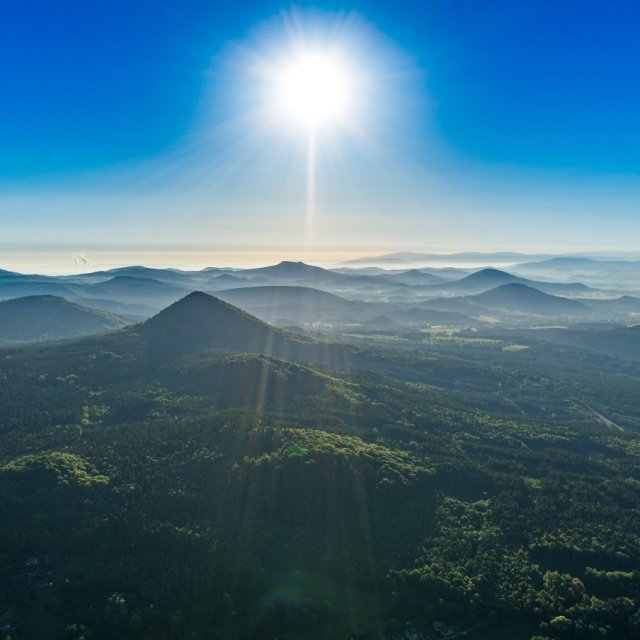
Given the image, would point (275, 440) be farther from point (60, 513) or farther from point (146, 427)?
point (60, 513)

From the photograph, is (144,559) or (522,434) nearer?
(144,559)

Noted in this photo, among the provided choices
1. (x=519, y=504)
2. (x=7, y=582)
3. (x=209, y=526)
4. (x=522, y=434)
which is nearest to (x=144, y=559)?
(x=209, y=526)

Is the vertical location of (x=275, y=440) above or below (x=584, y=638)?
above

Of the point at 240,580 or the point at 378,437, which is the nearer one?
the point at 240,580

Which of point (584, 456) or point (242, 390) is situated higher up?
point (242, 390)

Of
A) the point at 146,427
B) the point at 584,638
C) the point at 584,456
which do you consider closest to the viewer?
the point at 584,638

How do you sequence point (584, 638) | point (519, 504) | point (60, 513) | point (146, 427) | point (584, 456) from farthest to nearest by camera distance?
point (584, 456), point (146, 427), point (519, 504), point (60, 513), point (584, 638)

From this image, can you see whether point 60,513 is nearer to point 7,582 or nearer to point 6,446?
point 7,582

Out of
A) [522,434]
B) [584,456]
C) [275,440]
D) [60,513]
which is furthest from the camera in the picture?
[522,434]

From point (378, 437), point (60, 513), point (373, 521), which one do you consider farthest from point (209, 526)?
point (378, 437)
